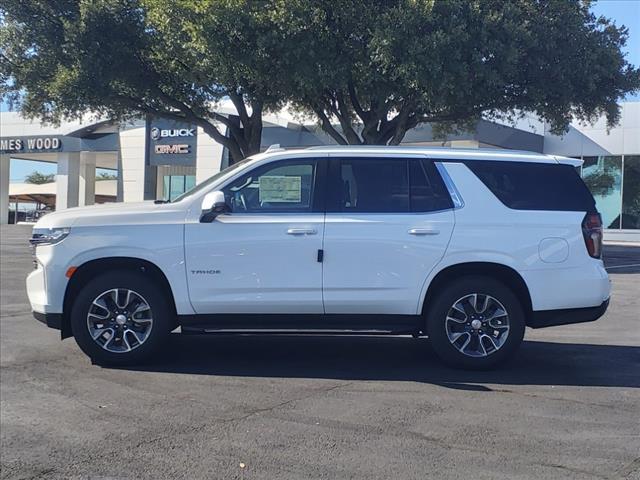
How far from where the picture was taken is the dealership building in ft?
102

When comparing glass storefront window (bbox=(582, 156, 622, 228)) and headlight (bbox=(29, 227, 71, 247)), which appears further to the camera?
glass storefront window (bbox=(582, 156, 622, 228))

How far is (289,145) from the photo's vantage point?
31547 mm

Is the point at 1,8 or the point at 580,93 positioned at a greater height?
the point at 1,8

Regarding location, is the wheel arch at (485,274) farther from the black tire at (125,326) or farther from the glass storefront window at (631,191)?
the glass storefront window at (631,191)

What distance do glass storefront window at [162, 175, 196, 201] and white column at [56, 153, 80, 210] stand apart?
4.84m

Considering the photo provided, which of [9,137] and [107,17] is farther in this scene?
[9,137]

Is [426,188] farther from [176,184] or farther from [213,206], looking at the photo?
[176,184]

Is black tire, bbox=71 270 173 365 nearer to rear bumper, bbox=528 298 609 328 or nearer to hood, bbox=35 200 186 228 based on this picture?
hood, bbox=35 200 186 228

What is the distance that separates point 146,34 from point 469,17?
9.05 m

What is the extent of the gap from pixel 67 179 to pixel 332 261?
35.0 metres

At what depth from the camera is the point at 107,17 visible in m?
18.6

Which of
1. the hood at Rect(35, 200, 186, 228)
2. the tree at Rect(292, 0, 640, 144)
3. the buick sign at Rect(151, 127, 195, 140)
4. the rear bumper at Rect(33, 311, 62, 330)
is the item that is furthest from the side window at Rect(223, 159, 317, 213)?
the buick sign at Rect(151, 127, 195, 140)

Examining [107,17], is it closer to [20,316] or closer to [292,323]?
[20,316]

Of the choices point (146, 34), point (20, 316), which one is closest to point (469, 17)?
point (146, 34)
